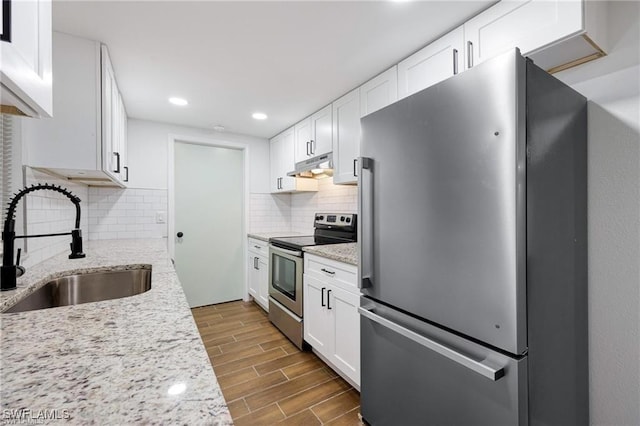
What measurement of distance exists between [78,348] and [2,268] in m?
0.73

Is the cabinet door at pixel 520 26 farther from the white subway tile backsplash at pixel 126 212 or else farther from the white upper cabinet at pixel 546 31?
the white subway tile backsplash at pixel 126 212

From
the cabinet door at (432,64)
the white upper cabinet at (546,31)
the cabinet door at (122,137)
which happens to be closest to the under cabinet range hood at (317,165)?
the cabinet door at (432,64)

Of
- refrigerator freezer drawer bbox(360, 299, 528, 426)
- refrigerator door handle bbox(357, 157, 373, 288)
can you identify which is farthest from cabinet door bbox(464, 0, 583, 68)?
refrigerator freezer drawer bbox(360, 299, 528, 426)

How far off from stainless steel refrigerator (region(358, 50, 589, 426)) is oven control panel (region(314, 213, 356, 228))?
118 cm

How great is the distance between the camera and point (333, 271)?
78.0 inches

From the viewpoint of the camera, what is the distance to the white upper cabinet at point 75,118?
61.2 inches

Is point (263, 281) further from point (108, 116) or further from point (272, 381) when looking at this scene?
point (108, 116)

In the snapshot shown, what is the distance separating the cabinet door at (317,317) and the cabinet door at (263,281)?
0.91 m

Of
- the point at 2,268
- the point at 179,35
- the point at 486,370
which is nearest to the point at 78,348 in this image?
the point at 2,268

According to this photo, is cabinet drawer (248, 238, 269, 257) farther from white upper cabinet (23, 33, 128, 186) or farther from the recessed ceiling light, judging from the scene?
white upper cabinet (23, 33, 128, 186)

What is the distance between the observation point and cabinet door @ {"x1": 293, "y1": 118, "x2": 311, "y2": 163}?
3.04 metres

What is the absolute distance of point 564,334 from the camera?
1.09 meters

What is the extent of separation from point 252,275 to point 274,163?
147 cm

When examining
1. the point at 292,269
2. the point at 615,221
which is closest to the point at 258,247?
the point at 292,269
